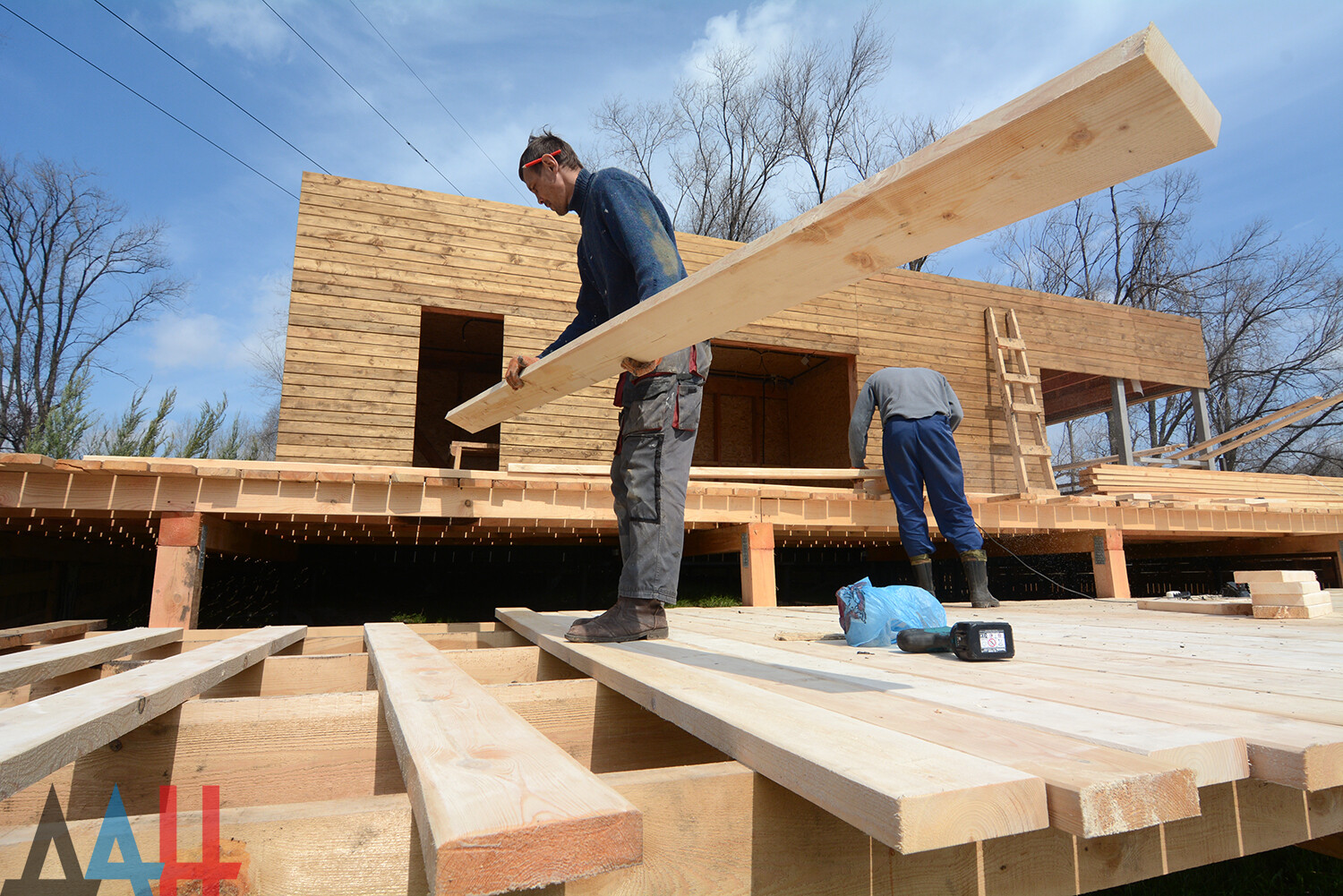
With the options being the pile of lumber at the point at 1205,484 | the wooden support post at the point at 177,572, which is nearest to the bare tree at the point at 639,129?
the pile of lumber at the point at 1205,484

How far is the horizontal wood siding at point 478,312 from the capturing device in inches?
259

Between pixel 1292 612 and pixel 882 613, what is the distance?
2298mm

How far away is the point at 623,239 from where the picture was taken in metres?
2.29

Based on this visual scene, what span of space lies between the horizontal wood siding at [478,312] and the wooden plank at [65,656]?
13.9 feet

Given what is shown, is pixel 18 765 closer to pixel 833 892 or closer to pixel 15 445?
pixel 833 892

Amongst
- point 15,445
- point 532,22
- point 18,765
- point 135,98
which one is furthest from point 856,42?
point 15,445

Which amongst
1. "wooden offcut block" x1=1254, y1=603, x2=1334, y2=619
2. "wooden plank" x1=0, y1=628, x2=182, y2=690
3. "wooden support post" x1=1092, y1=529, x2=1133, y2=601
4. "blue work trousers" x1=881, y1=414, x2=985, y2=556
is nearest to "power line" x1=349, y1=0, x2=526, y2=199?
"blue work trousers" x1=881, y1=414, x2=985, y2=556

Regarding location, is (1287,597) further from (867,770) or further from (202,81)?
(202,81)

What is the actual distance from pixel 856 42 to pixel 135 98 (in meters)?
18.0

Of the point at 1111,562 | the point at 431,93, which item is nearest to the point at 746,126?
the point at 431,93

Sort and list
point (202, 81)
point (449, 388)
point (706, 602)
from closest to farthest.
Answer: point (706, 602) → point (202, 81) → point (449, 388)

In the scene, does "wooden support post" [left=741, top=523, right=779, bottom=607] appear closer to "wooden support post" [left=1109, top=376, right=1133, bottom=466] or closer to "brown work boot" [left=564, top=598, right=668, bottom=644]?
"brown work boot" [left=564, top=598, right=668, bottom=644]

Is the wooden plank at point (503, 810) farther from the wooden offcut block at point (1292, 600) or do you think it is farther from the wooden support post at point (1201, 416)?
the wooden support post at point (1201, 416)

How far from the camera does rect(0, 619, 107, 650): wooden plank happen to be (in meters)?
2.47
